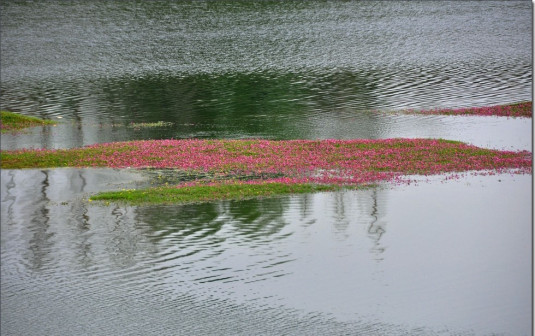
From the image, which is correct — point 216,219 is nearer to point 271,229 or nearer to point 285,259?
point 271,229

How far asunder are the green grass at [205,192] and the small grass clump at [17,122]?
1642 centimetres

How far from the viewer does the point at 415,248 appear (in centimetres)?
2267

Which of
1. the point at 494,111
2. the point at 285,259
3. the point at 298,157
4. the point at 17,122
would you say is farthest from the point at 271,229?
the point at 494,111

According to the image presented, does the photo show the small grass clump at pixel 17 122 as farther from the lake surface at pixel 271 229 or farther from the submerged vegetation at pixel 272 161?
the submerged vegetation at pixel 272 161

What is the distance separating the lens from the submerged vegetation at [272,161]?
94.3 ft

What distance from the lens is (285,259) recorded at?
71.6 ft

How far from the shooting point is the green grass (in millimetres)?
27641

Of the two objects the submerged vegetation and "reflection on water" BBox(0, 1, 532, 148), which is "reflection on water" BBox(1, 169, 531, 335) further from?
"reflection on water" BBox(0, 1, 532, 148)

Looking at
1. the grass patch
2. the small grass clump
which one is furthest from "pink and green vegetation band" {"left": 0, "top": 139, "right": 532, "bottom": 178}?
the small grass clump

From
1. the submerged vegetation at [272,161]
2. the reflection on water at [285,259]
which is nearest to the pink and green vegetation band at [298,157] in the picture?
the submerged vegetation at [272,161]

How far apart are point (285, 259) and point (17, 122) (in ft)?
86.6

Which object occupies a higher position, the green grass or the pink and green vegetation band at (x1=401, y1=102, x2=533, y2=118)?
the pink and green vegetation band at (x1=401, y1=102, x2=533, y2=118)

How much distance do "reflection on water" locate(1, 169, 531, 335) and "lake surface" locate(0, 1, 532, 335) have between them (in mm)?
65

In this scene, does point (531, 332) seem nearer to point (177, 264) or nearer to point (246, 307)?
point (246, 307)
